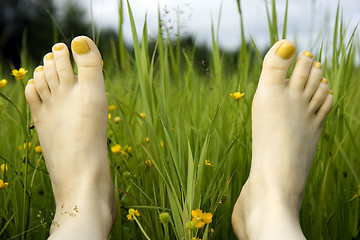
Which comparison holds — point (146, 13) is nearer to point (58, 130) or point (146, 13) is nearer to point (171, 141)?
point (171, 141)

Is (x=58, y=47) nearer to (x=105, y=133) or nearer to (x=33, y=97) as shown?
(x=33, y=97)

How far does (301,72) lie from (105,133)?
646mm

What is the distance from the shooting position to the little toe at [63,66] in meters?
1.37

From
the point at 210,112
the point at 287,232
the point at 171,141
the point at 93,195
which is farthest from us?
the point at 210,112

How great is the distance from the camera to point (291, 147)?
1219 millimetres

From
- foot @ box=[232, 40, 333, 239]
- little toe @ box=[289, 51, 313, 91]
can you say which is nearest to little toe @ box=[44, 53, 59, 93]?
foot @ box=[232, 40, 333, 239]

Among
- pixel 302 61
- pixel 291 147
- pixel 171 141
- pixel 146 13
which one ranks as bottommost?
pixel 291 147

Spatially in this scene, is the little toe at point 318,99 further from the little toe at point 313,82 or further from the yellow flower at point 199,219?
the yellow flower at point 199,219

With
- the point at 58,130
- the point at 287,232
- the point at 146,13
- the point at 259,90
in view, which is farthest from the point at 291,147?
the point at 58,130

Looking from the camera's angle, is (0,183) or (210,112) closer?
(0,183)

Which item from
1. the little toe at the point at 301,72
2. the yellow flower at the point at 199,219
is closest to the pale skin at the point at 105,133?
the little toe at the point at 301,72

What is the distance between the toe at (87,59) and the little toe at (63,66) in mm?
61

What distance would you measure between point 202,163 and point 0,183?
1.62 feet

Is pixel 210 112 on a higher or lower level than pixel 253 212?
higher
